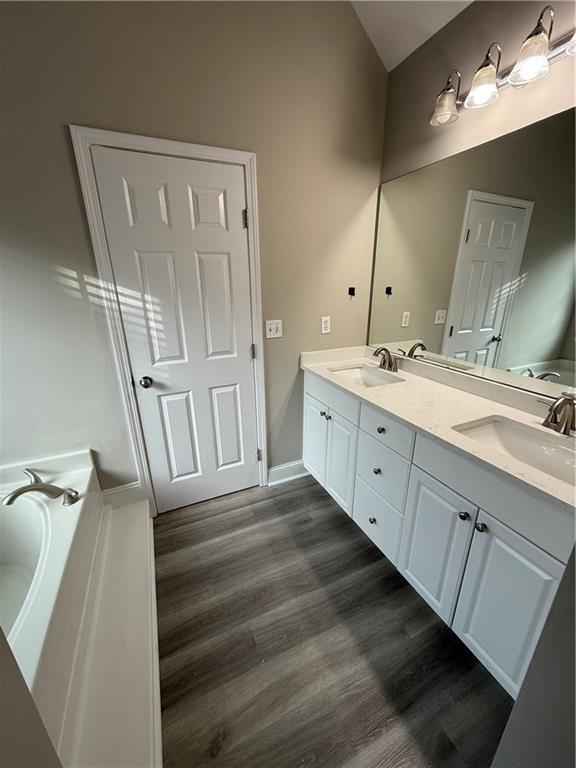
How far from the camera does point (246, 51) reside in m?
1.53

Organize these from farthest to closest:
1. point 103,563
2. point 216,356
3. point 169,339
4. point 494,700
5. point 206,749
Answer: point 216,356, point 169,339, point 103,563, point 494,700, point 206,749

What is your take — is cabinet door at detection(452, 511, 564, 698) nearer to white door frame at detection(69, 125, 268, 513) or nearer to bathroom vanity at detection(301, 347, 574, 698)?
bathroom vanity at detection(301, 347, 574, 698)

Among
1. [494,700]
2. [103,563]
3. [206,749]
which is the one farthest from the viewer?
[103,563]

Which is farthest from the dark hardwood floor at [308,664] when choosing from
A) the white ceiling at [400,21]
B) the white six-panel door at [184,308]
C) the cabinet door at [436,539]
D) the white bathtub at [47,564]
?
the white ceiling at [400,21]

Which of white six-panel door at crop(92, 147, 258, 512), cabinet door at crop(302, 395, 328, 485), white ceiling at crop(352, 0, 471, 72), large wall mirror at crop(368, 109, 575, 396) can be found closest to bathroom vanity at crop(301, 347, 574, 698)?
cabinet door at crop(302, 395, 328, 485)

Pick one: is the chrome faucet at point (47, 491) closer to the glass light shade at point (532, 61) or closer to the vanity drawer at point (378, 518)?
the vanity drawer at point (378, 518)

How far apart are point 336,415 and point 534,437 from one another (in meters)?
0.91

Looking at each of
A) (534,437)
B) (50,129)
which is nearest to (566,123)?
(534,437)

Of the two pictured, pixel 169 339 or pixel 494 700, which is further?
pixel 169 339

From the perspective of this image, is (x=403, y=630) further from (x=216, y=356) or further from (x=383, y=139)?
(x=383, y=139)

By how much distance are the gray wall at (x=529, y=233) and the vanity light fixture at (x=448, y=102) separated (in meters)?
0.18

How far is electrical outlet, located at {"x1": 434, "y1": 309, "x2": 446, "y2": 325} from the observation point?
1.78 metres

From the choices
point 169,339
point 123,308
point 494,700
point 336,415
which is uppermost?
point 123,308

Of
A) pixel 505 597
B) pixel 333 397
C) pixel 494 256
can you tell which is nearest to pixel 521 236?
pixel 494 256
